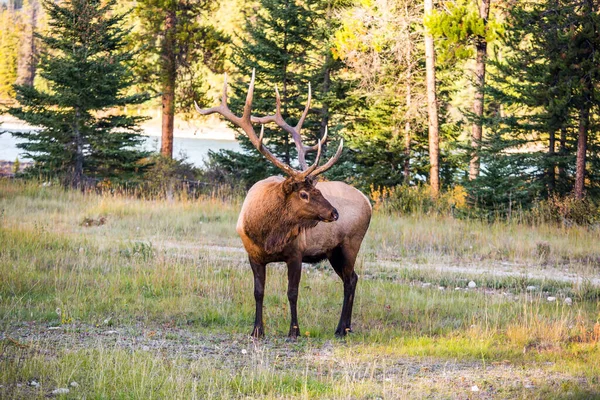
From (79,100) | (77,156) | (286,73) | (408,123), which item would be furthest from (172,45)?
(408,123)

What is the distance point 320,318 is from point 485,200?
32.3 feet

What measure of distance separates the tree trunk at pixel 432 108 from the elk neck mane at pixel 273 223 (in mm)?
13205

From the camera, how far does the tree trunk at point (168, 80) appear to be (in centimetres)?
2609

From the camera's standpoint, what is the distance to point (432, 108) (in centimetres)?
2138

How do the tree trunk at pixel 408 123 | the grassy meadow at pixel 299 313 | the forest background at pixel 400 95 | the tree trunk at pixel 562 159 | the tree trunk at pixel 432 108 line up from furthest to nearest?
the tree trunk at pixel 408 123
the tree trunk at pixel 432 108
the tree trunk at pixel 562 159
the forest background at pixel 400 95
the grassy meadow at pixel 299 313

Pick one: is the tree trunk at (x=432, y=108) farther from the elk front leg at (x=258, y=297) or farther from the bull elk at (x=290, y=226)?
the elk front leg at (x=258, y=297)

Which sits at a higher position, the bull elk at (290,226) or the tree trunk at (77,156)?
the tree trunk at (77,156)

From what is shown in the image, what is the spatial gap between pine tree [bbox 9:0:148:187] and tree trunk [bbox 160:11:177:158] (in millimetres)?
3848

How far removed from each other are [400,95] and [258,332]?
1662cm

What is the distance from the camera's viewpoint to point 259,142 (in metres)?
8.29

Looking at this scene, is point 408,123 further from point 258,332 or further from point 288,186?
point 258,332

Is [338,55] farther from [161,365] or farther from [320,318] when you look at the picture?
[161,365]

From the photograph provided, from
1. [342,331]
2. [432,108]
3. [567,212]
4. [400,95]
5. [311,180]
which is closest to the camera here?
[311,180]

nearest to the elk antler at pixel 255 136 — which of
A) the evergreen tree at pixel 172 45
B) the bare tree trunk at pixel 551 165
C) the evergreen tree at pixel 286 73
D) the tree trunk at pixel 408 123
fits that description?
the bare tree trunk at pixel 551 165
